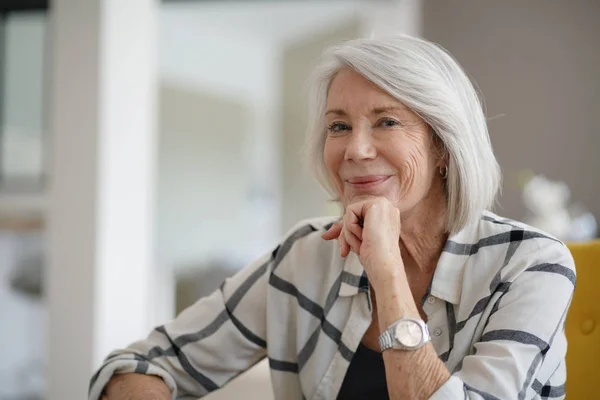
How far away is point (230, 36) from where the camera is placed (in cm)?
636

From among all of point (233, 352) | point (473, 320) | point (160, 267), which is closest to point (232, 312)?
point (233, 352)

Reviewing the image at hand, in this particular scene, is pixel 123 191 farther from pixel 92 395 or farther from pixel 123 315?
pixel 92 395

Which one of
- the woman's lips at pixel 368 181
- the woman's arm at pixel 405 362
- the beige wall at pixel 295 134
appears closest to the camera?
the woman's arm at pixel 405 362

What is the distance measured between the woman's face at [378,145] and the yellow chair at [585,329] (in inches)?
14.1

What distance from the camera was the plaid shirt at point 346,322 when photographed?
104cm

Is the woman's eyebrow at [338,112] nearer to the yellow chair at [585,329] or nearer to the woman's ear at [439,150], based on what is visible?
the woman's ear at [439,150]

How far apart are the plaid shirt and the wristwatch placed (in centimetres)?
8

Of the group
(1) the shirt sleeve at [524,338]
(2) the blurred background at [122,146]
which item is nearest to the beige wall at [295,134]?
(2) the blurred background at [122,146]

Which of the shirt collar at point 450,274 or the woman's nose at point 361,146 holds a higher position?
the woman's nose at point 361,146

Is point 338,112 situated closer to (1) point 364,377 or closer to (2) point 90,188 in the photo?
(1) point 364,377

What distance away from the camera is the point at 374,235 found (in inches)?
44.4

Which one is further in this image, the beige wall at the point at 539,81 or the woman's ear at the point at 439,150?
the beige wall at the point at 539,81

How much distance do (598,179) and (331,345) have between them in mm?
2218

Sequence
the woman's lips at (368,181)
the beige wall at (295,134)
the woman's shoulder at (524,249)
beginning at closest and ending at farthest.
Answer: the woman's shoulder at (524,249), the woman's lips at (368,181), the beige wall at (295,134)
